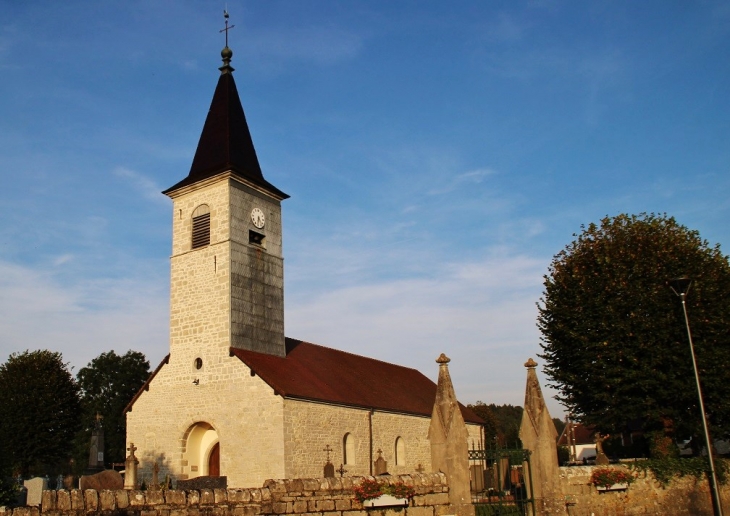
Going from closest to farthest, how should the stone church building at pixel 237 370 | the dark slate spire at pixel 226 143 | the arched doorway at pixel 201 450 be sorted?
the stone church building at pixel 237 370 < the arched doorway at pixel 201 450 < the dark slate spire at pixel 226 143

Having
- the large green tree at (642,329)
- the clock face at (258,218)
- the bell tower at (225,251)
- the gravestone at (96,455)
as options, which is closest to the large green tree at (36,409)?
the gravestone at (96,455)

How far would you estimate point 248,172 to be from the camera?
28.6m

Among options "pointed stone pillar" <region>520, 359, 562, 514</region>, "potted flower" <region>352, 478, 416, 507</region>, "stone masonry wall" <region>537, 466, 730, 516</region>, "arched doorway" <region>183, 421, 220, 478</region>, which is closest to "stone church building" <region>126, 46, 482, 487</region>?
"arched doorway" <region>183, 421, 220, 478</region>

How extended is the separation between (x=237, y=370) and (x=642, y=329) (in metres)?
14.9

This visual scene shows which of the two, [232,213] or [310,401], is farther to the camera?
[232,213]

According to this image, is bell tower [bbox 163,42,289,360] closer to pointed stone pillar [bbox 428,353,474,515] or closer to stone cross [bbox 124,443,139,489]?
stone cross [bbox 124,443,139,489]

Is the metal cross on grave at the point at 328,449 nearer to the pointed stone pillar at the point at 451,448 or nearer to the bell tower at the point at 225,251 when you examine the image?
the bell tower at the point at 225,251

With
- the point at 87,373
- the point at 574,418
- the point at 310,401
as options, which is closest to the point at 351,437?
the point at 310,401

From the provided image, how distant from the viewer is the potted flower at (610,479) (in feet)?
56.2

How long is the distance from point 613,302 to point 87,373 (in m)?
45.3

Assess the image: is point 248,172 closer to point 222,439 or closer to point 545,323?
point 222,439

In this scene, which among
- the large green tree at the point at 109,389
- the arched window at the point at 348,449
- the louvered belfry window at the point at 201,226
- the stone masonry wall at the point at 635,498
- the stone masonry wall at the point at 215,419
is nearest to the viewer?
the stone masonry wall at the point at 635,498

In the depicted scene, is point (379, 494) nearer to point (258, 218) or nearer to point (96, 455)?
point (258, 218)

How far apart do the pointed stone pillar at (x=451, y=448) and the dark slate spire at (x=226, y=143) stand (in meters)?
16.9
